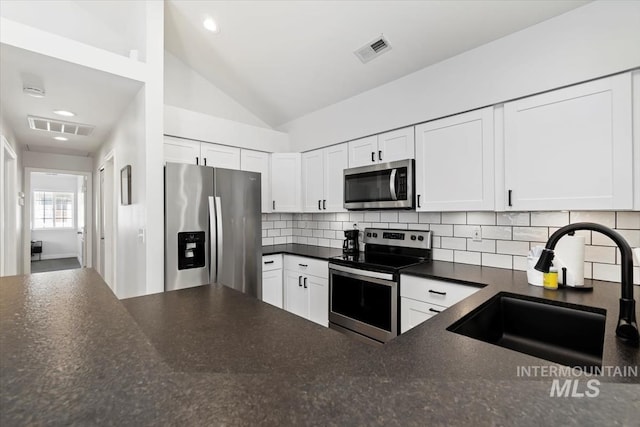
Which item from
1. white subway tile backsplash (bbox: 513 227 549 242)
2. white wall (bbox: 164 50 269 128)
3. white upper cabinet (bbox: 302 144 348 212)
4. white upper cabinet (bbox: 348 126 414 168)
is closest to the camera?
white subway tile backsplash (bbox: 513 227 549 242)

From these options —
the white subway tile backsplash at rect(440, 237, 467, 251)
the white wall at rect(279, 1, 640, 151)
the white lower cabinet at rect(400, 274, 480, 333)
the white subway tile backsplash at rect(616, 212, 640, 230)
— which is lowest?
the white lower cabinet at rect(400, 274, 480, 333)

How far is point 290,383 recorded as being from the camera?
53 centimetres

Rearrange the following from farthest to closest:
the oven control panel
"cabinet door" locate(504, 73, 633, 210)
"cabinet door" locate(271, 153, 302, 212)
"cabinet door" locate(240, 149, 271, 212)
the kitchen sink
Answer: "cabinet door" locate(271, 153, 302, 212) → "cabinet door" locate(240, 149, 271, 212) → the oven control panel → "cabinet door" locate(504, 73, 633, 210) → the kitchen sink

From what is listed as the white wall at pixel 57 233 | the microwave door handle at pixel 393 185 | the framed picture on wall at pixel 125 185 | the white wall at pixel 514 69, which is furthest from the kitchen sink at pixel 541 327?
the white wall at pixel 57 233

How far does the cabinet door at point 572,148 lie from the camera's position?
166 centimetres

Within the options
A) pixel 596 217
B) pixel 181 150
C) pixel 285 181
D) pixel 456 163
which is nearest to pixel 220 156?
pixel 181 150

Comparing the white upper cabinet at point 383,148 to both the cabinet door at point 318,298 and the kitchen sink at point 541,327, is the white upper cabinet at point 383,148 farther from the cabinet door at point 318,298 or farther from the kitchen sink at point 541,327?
the kitchen sink at point 541,327

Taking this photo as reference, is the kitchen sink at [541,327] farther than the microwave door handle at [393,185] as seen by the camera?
No

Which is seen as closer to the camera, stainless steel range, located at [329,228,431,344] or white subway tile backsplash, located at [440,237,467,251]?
stainless steel range, located at [329,228,431,344]

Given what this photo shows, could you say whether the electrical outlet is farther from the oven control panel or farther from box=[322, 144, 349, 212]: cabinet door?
box=[322, 144, 349, 212]: cabinet door

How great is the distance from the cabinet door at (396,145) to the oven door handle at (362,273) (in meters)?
1.05

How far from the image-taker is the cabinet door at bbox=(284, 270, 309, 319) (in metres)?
3.24

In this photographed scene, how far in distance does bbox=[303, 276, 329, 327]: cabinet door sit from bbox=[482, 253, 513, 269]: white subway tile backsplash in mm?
1418

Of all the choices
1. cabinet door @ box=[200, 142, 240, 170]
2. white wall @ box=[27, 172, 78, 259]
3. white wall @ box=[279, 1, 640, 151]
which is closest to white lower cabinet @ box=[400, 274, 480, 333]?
white wall @ box=[279, 1, 640, 151]
